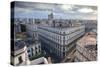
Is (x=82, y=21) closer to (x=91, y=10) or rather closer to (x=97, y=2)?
(x=91, y=10)

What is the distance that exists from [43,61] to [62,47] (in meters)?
0.32

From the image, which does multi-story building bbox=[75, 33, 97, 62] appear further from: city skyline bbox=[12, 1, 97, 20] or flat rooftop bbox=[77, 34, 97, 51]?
city skyline bbox=[12, 1, 97, 20]

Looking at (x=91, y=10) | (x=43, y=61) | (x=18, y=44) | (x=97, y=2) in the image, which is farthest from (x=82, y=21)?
(x=18, y=44)

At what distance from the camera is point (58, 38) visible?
236cm

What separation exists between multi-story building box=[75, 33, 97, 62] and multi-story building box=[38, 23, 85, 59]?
0.37 feet

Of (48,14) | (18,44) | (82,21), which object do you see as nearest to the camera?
(18,44)

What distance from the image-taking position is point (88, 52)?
252cm

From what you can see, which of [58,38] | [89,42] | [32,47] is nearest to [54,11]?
[58,38]

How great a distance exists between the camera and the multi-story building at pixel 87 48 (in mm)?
2469

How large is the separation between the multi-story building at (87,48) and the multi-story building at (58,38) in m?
0.11

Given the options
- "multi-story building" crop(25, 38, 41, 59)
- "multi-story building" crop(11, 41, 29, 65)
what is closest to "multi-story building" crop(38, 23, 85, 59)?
"multi-story building" crop(25, 38, 41, 59)

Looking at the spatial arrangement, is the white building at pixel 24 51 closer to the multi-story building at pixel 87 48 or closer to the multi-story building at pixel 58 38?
the multi-story building at pixel 58 38

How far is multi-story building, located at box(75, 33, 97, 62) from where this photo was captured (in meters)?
2.47

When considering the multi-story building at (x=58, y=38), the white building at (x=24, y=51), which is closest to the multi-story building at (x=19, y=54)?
the white building at (x=24, y=51)
